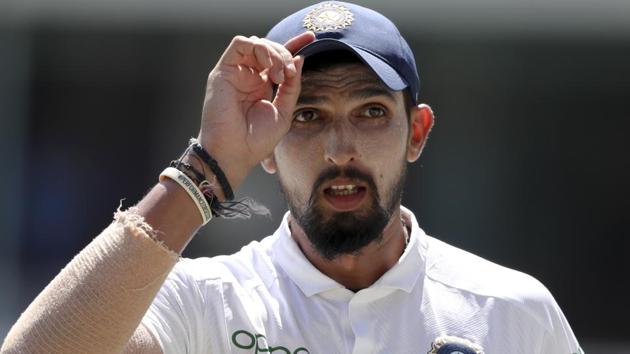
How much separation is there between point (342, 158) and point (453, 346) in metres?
0.47

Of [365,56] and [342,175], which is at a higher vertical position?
[365,56]

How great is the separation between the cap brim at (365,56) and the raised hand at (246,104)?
9 centimetres

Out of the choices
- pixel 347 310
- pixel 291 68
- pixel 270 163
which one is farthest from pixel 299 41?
pixel 347 310

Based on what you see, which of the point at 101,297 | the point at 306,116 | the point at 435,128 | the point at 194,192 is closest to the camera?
the point at 101,297

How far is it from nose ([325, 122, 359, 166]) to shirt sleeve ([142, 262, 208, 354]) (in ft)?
1.33

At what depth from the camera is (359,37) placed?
8.39 ft

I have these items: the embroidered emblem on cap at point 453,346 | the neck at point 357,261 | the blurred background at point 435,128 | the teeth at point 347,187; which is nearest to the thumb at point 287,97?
the teeth at point 347,187

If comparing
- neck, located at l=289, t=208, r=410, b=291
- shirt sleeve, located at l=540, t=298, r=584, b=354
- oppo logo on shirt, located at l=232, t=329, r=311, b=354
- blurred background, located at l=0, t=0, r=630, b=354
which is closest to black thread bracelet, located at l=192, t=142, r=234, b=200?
oppo logo on shirt, located at l=232, t=329, r=311, b=354

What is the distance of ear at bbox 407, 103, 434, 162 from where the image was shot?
108 inches

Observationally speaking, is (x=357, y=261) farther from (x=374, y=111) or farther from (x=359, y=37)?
(x=359, y=37)

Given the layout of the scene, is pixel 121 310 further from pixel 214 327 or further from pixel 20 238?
pixel 20 238

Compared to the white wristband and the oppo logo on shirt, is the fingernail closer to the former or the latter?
the white wristband

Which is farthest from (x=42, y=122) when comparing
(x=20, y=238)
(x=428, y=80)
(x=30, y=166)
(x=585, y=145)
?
(x=585, y=145)

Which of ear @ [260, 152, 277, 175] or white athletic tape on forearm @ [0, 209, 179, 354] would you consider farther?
ear @ [260, 152, 277, 175]
